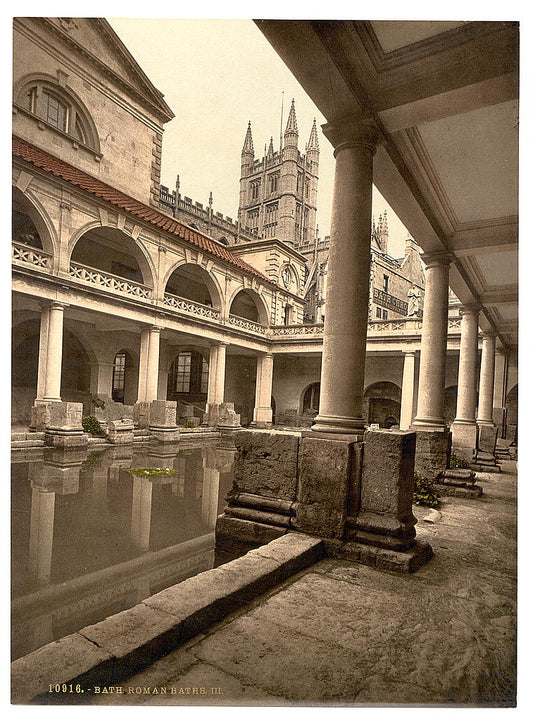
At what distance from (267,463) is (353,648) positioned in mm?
1923

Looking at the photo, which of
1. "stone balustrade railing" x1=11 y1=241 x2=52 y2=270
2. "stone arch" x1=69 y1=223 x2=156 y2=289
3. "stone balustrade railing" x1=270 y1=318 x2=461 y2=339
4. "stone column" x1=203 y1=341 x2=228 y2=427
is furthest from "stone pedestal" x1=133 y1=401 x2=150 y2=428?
"stone balustrade railing" x1=270 y1=318 x2=461 y2=339

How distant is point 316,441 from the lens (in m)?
3.70

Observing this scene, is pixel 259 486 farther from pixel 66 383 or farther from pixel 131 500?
pixel 66 383

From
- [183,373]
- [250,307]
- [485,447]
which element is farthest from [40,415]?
[250,307]

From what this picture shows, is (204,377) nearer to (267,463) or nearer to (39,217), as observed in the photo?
(39,217)

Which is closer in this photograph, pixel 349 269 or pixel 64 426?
pixel 349 269

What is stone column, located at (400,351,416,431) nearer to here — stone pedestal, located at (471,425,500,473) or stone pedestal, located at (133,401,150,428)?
stone pedestal, located at (471,425,500,473)

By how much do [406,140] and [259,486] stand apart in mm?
3964

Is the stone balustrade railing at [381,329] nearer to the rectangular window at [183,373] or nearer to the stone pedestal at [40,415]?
the rectangular window at [183,373]

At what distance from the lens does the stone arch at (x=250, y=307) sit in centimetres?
2214

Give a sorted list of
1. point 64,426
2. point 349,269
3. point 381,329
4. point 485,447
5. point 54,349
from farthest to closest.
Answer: point 381,329 → point 54,349 → point 64,426 → point 485,447 → point 349,269

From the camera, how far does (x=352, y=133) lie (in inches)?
156
